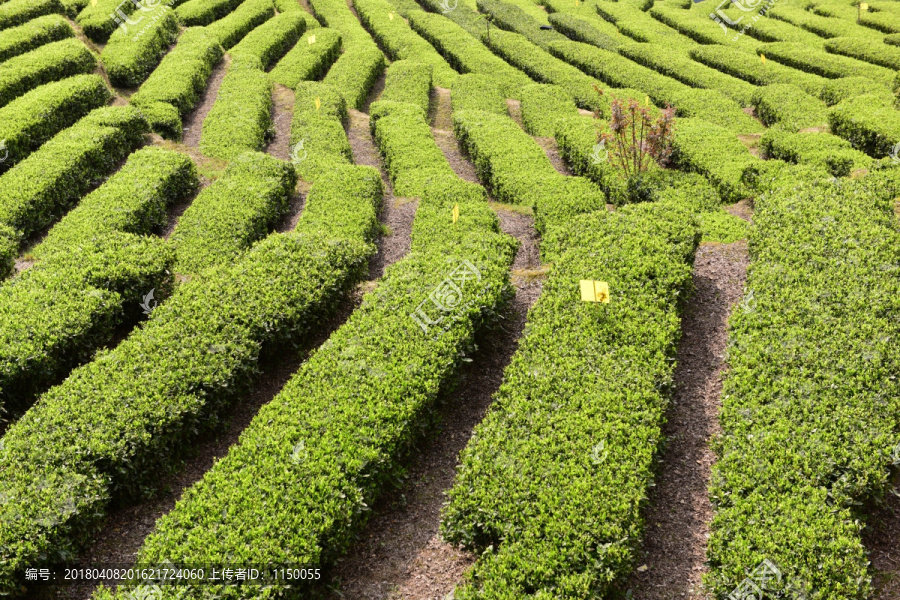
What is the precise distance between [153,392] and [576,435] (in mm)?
6638

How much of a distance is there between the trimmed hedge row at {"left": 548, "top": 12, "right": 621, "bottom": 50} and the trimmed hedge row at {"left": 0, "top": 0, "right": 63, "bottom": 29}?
85.1 feet

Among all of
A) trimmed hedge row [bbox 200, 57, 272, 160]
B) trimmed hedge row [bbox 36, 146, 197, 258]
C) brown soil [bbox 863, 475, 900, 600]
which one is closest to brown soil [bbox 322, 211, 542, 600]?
brown soil [bbox 863, 475, 900, 600]

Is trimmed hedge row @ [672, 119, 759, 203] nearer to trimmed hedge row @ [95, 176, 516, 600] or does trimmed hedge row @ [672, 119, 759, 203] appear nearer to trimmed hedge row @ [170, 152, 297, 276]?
trimmed hedge row @ [95, 176, 516, 600]

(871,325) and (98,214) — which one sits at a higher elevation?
(871,325)

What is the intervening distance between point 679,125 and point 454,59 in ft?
47.8

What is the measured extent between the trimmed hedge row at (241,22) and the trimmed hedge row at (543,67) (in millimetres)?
12000

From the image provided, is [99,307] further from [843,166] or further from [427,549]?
[843,166]

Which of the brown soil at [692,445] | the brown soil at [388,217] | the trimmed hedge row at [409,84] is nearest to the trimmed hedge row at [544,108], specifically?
the trimmed hedge row at [409,84]

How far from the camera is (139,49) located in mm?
26250

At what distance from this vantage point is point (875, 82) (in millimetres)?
25141

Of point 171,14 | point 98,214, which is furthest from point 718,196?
point 171,14

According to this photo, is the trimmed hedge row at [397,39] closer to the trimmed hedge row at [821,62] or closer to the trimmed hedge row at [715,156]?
the trimmed hedge row at [715,156]

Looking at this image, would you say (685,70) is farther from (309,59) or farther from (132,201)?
(132,201)

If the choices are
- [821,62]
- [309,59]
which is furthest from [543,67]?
[821,62]
